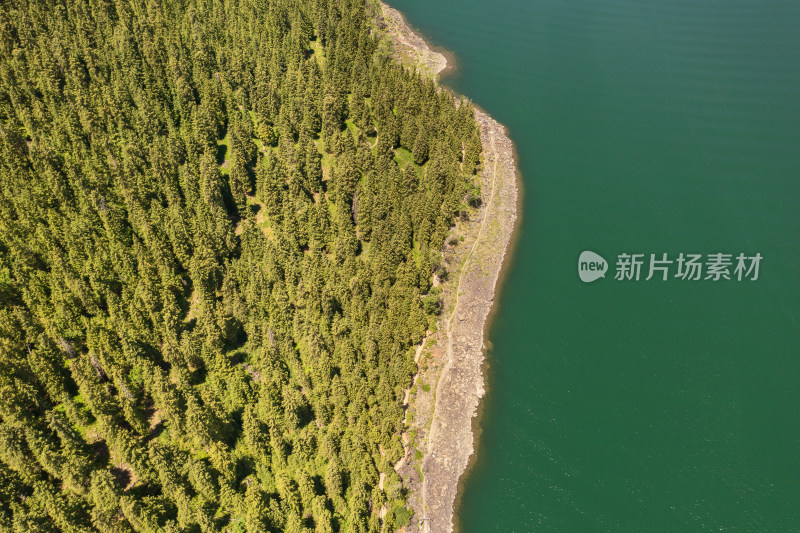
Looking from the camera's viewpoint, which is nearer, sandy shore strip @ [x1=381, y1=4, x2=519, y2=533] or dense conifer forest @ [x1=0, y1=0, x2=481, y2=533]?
dense conifer forest @ [x1=0, y1=0, x2=481, y2=533]

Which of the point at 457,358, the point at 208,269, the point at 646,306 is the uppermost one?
the point at 646,306

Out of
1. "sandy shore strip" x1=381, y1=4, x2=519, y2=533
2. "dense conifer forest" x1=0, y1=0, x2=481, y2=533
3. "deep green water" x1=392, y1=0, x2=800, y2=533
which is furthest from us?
"deep green water" x1=392, y1=0, x2=800, y2=533

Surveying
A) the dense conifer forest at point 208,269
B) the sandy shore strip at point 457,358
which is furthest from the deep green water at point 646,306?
the dense conifer forest at point 208,269

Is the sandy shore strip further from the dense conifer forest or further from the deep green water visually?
the dense conifer forest

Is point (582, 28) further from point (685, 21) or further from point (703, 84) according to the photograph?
point (703, 84)

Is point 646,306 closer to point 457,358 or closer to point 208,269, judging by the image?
point 457,358

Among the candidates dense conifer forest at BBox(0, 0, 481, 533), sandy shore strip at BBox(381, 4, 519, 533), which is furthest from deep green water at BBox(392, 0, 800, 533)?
dense conifer forest at BBox(0, 0, 481, 533)

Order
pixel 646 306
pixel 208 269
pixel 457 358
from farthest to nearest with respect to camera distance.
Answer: pixel 646 306 < pixel 208 269 < pixel 457 358

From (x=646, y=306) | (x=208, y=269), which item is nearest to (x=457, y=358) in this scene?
(x=646, y=306)
